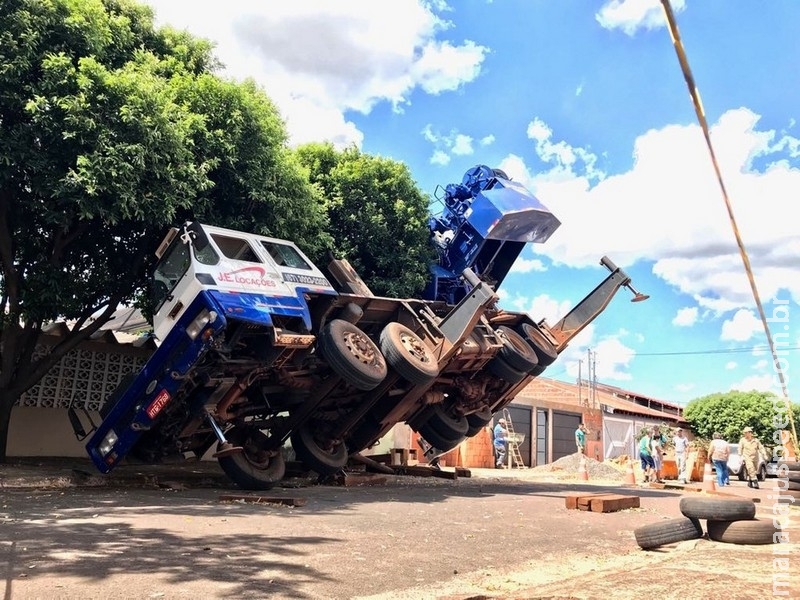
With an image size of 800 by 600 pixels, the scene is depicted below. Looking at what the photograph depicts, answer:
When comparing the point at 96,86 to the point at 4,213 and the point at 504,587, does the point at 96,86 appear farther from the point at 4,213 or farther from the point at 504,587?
the point at 504,587

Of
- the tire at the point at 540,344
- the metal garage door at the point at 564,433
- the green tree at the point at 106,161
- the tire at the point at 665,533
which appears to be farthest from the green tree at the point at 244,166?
the metal garage door at the point at 564,433

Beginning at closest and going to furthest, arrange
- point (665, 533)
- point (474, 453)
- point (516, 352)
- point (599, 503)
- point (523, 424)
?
point (665, 533), point (599, 503), point (516, 352), point (474, 453), point (523, 424)

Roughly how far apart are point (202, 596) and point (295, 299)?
18.3 feet

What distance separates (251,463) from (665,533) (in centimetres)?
588

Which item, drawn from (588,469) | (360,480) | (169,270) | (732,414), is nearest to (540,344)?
(360,480)

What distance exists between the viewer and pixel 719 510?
621 cm

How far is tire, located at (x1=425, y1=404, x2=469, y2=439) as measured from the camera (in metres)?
12.5

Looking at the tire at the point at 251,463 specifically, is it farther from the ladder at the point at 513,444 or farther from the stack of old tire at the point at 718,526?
the ladder at the point at 513,444

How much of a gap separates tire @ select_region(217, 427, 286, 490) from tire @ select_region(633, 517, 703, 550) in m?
5.39

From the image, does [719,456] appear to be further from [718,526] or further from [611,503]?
[718,526]

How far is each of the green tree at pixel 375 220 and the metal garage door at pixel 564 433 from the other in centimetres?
1433

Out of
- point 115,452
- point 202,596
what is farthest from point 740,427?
point 202,596

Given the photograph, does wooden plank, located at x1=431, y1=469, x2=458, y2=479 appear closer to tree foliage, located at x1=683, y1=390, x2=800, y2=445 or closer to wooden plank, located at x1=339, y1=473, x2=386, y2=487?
wooden plank, located at x1=339, y1=473, x2=386, y2=487

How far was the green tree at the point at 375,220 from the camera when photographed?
539 inches
